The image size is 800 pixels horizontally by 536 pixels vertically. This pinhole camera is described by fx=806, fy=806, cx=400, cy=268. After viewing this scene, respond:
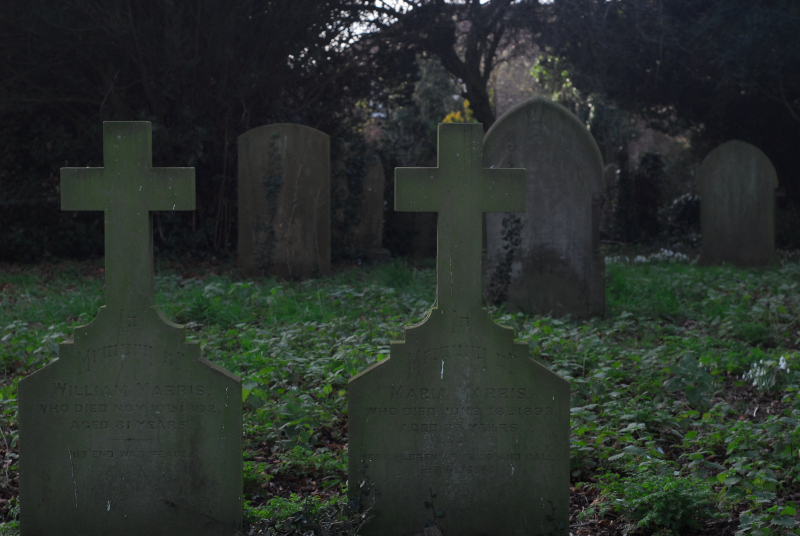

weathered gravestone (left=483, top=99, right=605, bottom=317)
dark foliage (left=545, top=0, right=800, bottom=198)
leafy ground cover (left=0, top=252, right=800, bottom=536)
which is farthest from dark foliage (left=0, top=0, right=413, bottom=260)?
dark foliage (left=545, top=0, right=800, bottom=198)

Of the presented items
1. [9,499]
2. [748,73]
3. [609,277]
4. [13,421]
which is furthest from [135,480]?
[748,73]

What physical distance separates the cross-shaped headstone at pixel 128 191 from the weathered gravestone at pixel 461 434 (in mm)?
1054

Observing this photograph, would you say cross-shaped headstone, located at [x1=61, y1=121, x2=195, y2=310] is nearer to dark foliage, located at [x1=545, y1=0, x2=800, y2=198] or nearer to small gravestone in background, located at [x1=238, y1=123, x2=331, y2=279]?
small gravestone in background, located at [x1=238, y1=123, x2=331, y2=279]

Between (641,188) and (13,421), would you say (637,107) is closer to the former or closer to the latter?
(641,188)

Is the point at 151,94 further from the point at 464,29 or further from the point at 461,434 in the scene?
the point at 461,434

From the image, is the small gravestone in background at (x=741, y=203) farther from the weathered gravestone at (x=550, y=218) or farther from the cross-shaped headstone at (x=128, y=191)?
the cross-shaped headstone at (x=128, y=191)

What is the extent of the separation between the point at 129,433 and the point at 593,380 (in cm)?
301

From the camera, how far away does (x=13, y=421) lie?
4430 mm

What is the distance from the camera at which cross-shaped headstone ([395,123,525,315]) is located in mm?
3404

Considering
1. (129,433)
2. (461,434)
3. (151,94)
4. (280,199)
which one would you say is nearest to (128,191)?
(129,433)

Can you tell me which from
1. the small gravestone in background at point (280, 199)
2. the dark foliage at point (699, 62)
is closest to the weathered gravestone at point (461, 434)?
the small gravestone in background at point (280, 199)

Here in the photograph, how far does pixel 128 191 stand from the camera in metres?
3.36

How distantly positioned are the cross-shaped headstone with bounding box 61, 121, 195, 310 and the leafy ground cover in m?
1.18

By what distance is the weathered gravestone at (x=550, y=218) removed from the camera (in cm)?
772
